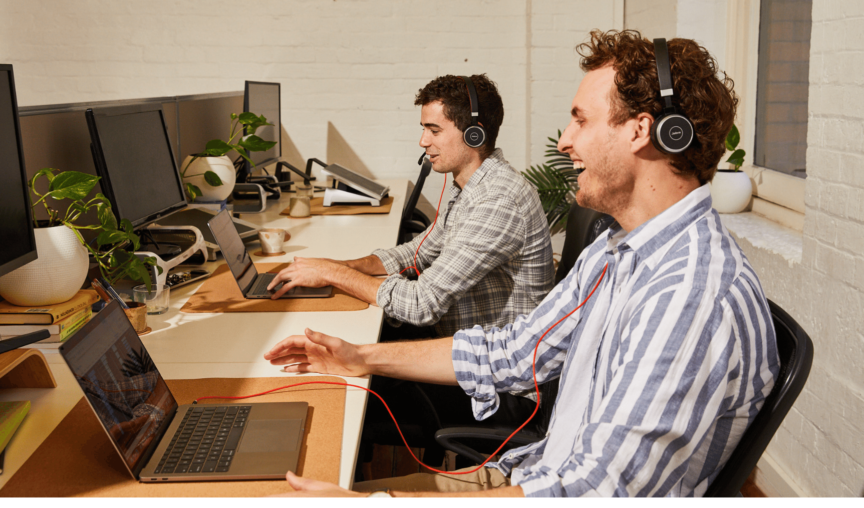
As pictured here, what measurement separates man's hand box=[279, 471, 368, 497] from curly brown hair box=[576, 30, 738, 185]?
2.17 feet

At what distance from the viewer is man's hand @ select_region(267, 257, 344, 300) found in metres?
1.77

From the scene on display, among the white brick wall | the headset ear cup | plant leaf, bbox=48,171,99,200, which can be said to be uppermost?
the white brick wall

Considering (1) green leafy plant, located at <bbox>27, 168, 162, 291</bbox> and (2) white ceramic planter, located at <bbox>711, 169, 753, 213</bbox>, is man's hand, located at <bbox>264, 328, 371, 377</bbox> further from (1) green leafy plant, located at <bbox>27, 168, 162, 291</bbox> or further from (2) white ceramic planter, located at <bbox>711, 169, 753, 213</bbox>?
(2) white ceramic planter, located at <bbox>711, 169, 753, 213</bbox>

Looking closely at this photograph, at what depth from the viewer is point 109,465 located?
0.91 m

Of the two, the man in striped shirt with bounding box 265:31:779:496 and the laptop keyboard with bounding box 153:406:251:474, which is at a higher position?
the man in striped shirt with bounding box 265:31:779:496

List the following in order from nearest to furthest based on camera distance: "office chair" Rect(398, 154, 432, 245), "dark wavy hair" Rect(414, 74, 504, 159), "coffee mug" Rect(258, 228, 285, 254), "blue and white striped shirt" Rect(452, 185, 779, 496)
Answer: "blue and white striped shirt" Rect(452, 185, 779, 496)
"dark wavy hair" Rect(414, 74, 504, 159)
"coffee mug" Rect(258, 228, 285, 254)
"office chair" Rect(398, 154, 432, 245)

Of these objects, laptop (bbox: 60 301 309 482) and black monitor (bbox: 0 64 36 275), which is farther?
black monitor (bbox: 0 64 36 275)

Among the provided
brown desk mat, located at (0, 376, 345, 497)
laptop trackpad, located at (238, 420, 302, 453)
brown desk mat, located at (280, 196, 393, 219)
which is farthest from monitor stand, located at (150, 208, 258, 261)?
laptop trackpad, located at (238, 420, 302, 453)

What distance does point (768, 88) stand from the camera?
2.55m

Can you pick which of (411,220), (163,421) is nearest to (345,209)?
(411,220)

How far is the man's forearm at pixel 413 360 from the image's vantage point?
127cm

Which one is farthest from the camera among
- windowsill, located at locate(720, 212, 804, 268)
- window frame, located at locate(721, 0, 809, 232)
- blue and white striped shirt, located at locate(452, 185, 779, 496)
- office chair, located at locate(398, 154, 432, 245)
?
office chair, located at locate(398, 154, 432, 245)

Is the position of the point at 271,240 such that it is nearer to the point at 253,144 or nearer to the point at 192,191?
the point at 192,191

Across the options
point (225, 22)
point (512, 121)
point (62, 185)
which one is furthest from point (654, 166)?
point (225, 22)
